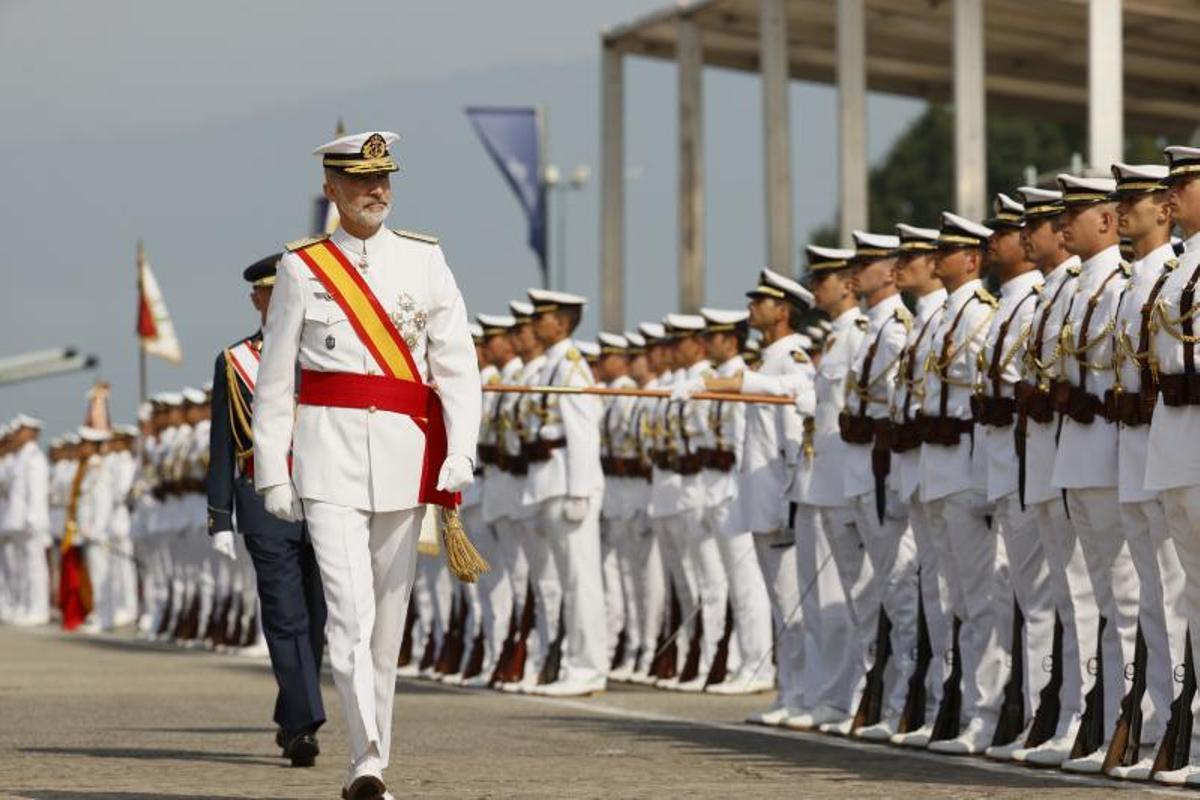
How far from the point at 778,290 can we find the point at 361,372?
Answer: 627cm

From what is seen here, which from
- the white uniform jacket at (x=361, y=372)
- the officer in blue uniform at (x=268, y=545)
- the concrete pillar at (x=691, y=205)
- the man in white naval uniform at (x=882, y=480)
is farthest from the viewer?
the concrete pillar at (x=691, y=205)

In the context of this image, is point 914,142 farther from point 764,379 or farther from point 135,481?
point 764,379

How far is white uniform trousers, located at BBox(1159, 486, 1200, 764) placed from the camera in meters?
10.7

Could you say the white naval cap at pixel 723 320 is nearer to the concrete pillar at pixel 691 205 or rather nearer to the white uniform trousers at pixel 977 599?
the white uniform trousers at pixel 977 599

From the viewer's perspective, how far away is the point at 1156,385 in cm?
1100

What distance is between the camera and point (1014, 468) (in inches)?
496

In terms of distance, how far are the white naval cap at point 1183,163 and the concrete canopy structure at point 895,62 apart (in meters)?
20.6

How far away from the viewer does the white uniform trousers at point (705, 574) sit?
2030 cm

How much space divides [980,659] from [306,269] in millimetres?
4349

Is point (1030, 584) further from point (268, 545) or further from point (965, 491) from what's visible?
point (268, 545)

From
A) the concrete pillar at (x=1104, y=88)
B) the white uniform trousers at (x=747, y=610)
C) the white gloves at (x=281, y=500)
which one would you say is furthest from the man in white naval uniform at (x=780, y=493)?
the concrete pillar at (x=1104, y=88)

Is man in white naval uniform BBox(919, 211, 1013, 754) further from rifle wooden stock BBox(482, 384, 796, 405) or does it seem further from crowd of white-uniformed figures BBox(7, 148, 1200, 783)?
rifle wooden stock BBox(482, 384, 796, 405)

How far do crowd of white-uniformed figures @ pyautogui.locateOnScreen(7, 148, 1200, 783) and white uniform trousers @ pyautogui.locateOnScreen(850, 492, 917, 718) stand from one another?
15 millimetres

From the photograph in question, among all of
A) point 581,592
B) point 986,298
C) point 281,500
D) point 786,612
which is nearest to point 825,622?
point 786,612
